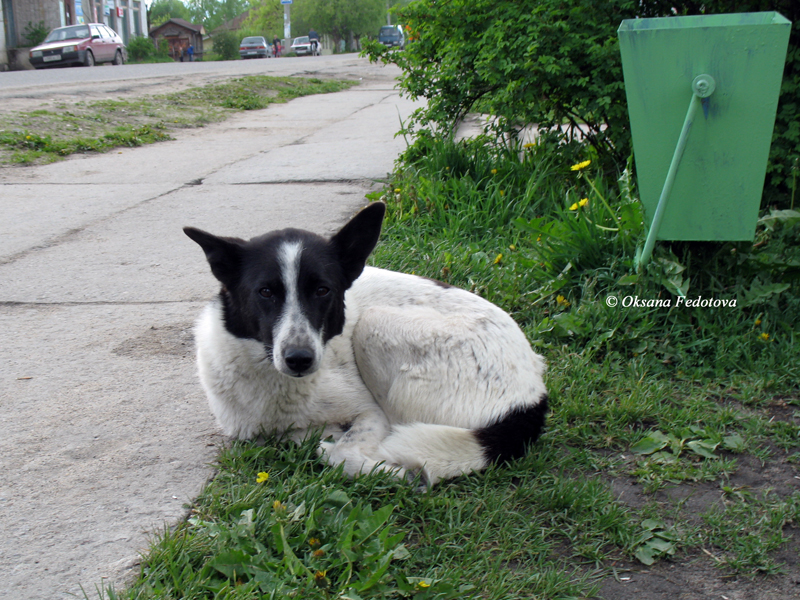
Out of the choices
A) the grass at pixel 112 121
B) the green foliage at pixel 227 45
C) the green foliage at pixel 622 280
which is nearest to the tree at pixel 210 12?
the green foliage at pixel 227 45

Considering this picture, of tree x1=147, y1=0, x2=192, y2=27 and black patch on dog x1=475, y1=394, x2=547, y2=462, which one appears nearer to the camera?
black patch on dog x1=475, y1=394, x2=547, y2=462

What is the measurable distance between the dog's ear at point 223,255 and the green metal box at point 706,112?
2.03m

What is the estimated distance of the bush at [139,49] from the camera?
43.8 metres

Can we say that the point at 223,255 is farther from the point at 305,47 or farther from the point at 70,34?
the point at 305,47

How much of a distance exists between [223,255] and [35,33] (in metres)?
38.5

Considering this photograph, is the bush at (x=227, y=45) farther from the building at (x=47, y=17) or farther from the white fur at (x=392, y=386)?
the white fur at (x=392, y=386)

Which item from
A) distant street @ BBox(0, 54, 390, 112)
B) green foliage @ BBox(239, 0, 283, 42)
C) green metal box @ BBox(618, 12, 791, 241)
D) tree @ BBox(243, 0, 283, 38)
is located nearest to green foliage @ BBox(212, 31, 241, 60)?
green foliage @ BBox(239, 0, 283, 42)

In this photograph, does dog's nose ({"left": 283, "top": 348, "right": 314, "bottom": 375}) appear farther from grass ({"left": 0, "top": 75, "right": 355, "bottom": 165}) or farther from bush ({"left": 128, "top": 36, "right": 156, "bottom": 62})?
bush ({"left": 128, "top": 36, "right": 156, "bottom": 62})

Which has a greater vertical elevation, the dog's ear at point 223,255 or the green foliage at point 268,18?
the green foliage at point 268,18

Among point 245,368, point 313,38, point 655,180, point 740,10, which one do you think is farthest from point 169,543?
point 313,38

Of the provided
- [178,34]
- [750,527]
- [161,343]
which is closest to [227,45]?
[178,34]

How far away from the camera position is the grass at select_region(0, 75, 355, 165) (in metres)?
8.51

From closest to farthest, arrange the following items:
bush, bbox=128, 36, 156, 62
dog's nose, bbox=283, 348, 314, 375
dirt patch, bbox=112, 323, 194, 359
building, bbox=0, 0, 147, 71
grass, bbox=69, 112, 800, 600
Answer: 1. grass, bbox=69, 112, 800, 600
2. dog's nose, bbox=283, 348, 314, 375
3. dirt patch, bbox=112, 323, 194, 359
4. building, bbox=0, 0, 147, 71
5. bush, bbox=128, 36, 156, 62

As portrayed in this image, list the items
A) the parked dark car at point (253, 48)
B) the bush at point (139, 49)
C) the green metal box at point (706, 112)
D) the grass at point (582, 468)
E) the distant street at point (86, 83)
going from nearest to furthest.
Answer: the grass at point (582, 468), the green metal box at point (706, 112), the distant street at point (86, 83), the bush at point (139, 49), the parked dark car at point (253, 48)
